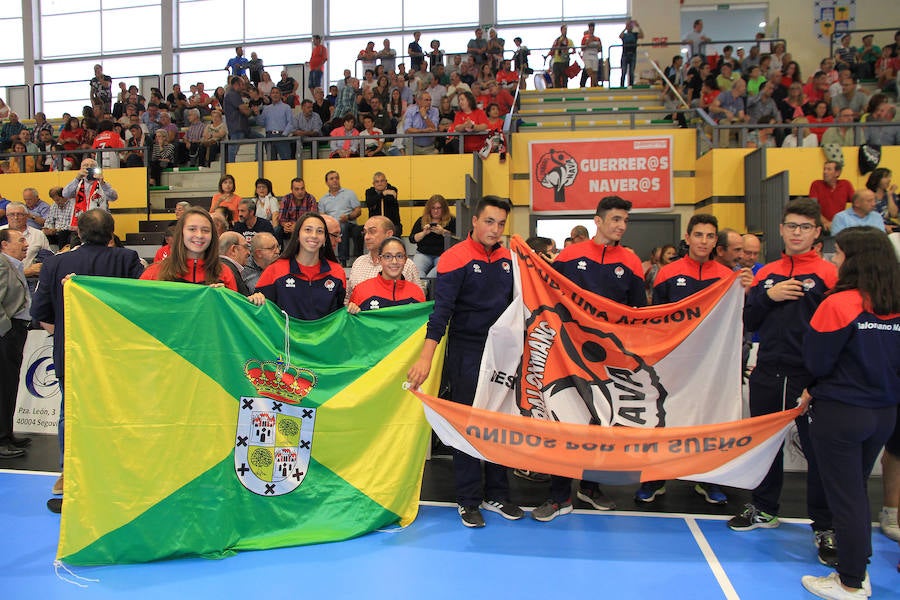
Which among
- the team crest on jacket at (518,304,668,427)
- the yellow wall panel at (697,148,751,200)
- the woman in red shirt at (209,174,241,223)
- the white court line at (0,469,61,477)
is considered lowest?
the white court line at (0,469,61,477)

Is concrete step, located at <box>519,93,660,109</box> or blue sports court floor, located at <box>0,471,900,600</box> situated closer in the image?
blue sports court floor, located at <box>0,471,900,600</box>

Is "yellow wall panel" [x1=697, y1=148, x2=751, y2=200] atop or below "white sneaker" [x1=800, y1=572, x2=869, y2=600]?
atop

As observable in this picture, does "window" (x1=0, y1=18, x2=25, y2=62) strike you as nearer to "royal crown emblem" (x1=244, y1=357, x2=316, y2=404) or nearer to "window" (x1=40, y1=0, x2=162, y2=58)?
"window" (x1=40, y1=0, x2=162, y2=58)

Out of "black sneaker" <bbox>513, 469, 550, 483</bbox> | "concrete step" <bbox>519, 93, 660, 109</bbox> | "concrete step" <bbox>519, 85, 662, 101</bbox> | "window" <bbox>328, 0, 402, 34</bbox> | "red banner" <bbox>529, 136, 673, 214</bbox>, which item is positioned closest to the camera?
"black sneaker" <bbox>513, 469, 550, 483</bbox>

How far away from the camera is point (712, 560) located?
353 cm

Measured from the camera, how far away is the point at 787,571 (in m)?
3.42

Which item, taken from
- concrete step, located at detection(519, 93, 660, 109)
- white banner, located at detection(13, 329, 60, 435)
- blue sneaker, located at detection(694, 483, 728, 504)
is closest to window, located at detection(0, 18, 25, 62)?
concrete step, located at detection(519, 93, 660, 109)

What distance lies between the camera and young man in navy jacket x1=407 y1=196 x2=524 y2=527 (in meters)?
3.99

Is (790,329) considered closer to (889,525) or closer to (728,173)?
(889,525)

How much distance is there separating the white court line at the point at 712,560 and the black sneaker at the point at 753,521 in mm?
219

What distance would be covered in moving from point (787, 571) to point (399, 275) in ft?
9.43

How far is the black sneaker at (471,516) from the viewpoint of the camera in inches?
157

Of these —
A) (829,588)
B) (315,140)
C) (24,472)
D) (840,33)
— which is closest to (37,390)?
(24,472)

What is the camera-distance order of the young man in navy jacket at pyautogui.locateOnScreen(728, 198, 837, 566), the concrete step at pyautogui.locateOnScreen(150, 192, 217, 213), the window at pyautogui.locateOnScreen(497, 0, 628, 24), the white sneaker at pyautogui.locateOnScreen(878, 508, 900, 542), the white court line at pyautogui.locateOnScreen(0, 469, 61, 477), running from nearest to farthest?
the young man in navy jacket at pyautogui.locateOnScreen(728, 198, 837, 566), the white sneaker at pyautogui.locateOnScreen(878, 508, 900, 542), the white court line at pyautogui.locateOnScreen(0, 469, 61, 477), the concrete step at pyautogui.locateOnScreen(150, 192, 217, 213), the window at pyautogui.locateOnScreen(497, 0, 628, 24)
